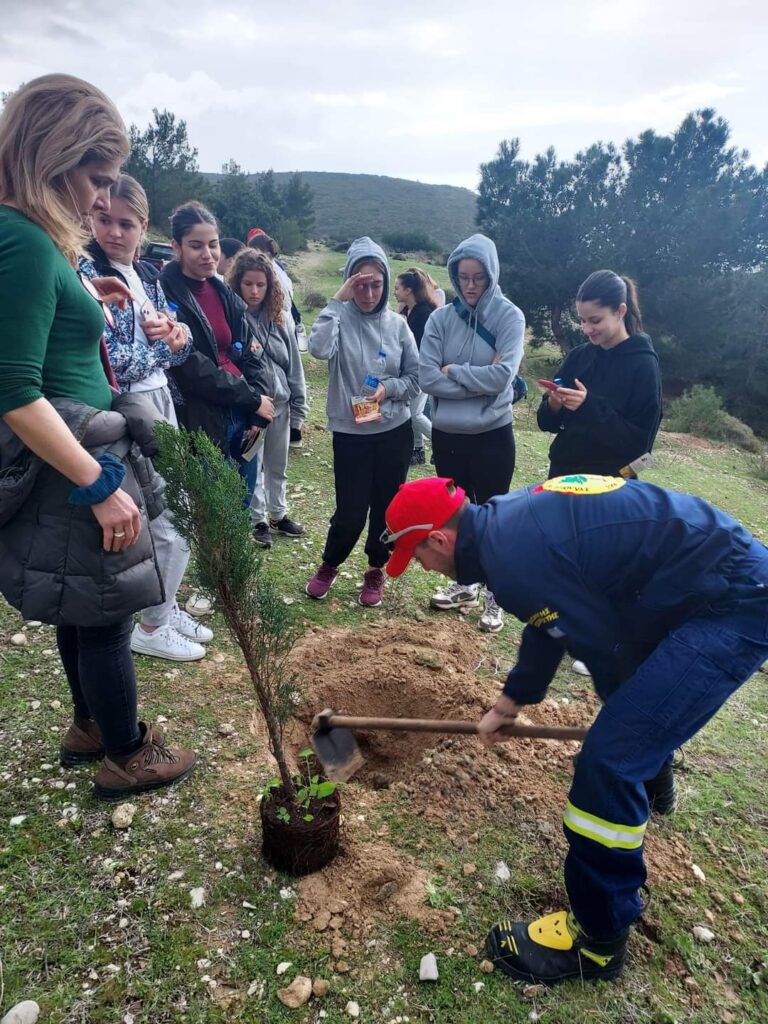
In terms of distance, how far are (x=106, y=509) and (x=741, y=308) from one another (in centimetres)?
2407

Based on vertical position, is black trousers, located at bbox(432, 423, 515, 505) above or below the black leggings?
above

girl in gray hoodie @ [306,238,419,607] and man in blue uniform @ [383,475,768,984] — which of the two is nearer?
man in blue uniform @ [383,475,768,984]

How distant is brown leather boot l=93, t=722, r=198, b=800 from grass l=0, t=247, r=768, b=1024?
0.06m

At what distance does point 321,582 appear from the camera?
4422mm

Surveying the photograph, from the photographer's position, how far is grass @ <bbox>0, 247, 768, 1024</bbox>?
1987 mm

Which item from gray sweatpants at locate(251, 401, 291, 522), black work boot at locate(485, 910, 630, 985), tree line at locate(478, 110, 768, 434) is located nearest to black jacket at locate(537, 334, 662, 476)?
gray sweatpants at locate(251, 401, 291, 522)

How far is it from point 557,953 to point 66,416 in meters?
2.38

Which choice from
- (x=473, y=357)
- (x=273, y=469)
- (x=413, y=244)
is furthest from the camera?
(x=413, y=244)

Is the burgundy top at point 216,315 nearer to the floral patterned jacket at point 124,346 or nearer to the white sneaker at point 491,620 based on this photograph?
the floral patterned jacket at point 124,346

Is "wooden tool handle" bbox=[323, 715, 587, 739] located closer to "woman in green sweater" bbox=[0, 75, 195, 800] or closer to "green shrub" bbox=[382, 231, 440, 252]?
"woman in green sweater" bbox=[0, 75, 195, 800]

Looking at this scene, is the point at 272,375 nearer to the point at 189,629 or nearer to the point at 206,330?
the point at 206,330

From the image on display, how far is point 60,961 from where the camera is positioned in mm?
1998

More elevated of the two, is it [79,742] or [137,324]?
[137,324]

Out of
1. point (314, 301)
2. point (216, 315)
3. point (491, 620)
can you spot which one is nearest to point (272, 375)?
point (216, 315)
